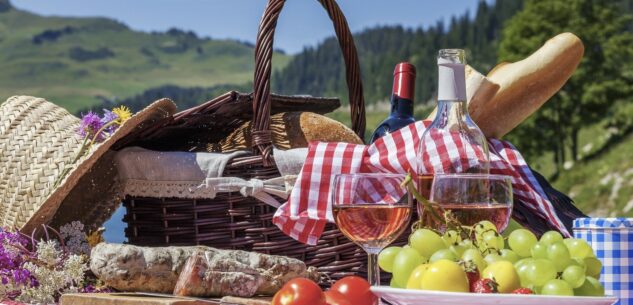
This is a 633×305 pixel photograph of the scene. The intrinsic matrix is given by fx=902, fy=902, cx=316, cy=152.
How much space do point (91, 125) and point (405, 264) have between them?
1467 millimetres

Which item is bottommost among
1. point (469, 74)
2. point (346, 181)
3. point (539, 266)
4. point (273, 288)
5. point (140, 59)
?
point (273, 288)

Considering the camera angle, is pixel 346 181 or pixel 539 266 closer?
pixel 539 266

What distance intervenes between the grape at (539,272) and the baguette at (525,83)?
3.60 feet

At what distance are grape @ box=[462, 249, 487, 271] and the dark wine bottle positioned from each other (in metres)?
1.03

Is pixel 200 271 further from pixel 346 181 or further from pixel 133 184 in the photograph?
pixel 133 184

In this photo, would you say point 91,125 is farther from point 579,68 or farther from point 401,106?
point 579,68

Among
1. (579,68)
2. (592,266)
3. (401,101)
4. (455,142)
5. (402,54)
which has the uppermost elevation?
(402,54)

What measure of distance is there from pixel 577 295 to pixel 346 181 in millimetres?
527

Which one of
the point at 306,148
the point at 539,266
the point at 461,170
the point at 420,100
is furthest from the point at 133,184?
the point at 420,100

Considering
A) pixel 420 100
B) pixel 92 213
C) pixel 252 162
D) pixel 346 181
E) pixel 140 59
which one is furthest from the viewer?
pixel 140 59

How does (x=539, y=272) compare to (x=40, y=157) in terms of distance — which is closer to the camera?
(x=539, y=272)

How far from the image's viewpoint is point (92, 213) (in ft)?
9.58

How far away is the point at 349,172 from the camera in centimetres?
241

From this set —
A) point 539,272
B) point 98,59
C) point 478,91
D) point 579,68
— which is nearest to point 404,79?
point 478,91
